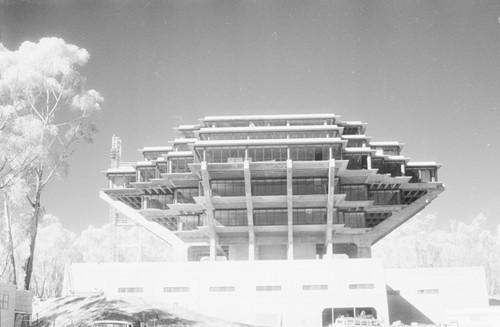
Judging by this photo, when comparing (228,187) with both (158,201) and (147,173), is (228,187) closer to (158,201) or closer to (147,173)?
(158,201)

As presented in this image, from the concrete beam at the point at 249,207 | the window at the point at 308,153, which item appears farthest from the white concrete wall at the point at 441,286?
the concrete beam at the point at 249,207

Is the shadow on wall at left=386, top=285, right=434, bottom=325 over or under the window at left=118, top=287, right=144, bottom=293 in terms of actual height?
under

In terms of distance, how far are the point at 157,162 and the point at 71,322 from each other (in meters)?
38.6

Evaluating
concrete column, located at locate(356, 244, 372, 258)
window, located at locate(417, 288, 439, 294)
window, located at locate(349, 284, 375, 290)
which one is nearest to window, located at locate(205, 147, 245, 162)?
window, located at locate(349, 284, 375, 290)

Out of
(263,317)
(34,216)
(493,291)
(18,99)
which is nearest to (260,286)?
(263,317)

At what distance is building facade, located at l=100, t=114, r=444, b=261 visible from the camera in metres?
81.6

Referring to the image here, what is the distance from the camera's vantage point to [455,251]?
113625 millimetres

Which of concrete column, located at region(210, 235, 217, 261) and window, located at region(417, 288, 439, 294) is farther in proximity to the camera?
concrete column, located at region(210, 235, 217, 261)

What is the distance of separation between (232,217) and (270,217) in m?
5.30

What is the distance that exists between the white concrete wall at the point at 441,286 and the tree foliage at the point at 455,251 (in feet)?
91.5

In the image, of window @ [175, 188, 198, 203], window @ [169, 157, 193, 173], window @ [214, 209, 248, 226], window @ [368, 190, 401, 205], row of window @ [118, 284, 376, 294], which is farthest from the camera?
window @ [368, 190, 401, 205]

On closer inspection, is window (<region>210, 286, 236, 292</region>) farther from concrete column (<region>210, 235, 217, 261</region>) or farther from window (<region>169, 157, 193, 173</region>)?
window (<region>169, 157, 193, 173</region>)

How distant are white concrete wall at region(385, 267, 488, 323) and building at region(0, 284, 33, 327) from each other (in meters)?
50.0

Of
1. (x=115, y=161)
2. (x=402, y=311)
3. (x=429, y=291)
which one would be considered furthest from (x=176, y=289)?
(x=115, y=161)
